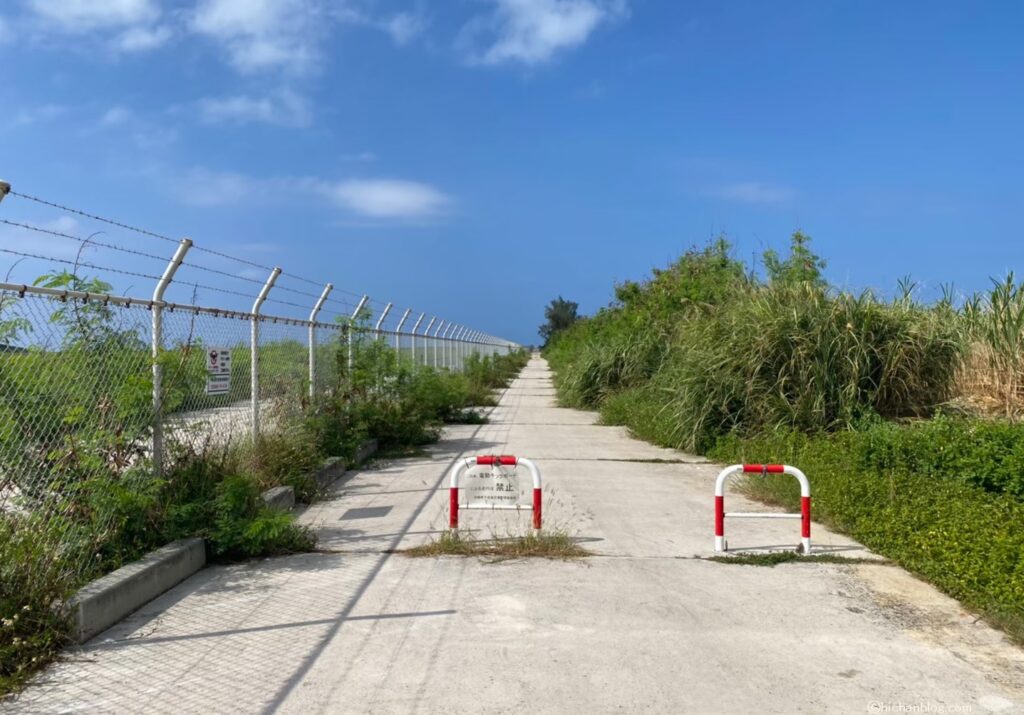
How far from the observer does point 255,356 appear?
9289mm

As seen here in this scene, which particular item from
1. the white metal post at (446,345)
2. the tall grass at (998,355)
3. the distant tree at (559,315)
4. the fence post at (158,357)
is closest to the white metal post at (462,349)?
the white metal post at (446,345)

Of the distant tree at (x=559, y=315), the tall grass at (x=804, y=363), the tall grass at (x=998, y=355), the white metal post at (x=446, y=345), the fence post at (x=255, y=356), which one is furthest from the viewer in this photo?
the distant tree at (x=559, y=315)

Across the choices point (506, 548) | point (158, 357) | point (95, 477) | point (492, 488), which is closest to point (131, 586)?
point (95, 477)

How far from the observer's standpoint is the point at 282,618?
16.8 feet

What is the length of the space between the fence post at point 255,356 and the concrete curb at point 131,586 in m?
2.95

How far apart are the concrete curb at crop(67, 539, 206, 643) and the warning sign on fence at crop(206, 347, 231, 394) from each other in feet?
6.37

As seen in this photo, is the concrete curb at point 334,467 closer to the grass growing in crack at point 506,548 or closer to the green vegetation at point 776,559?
the grass growing in crack at point 506,548

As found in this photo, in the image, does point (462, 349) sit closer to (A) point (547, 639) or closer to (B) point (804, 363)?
(B) point (804, 363)

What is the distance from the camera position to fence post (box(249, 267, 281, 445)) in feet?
29.7

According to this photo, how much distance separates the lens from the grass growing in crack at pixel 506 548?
261 inches

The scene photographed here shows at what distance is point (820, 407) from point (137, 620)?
9.16m

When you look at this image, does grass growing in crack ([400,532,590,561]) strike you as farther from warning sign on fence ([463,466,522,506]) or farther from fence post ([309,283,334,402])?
fence post ([309,283,334,402])

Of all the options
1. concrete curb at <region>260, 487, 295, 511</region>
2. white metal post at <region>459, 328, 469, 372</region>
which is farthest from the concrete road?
white metal post at <region>459, 328, 469, 372</region>

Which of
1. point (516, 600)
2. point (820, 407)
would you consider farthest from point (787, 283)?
point (516, 600)
